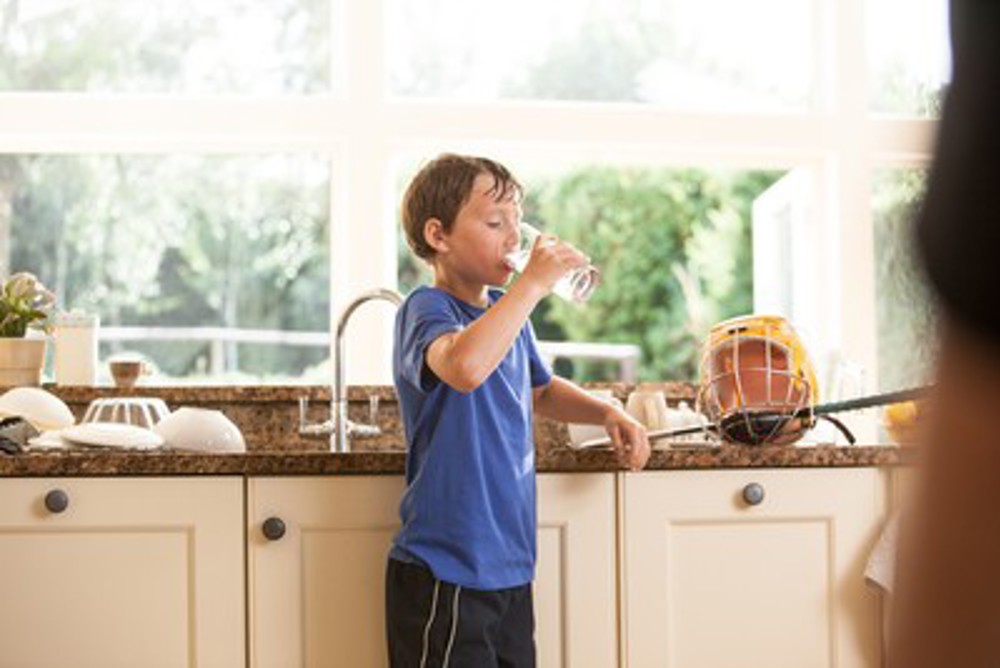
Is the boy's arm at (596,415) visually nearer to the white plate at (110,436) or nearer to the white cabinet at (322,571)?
the white cabinet at (322,571)

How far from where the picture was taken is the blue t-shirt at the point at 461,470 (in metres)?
1.73

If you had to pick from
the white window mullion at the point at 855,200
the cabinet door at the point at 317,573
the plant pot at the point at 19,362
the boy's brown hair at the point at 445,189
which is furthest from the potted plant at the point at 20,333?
the white window mullion at the point at 855,200

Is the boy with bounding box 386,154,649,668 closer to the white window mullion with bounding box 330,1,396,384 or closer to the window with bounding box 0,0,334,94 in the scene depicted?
the white window mullion with bounding box 330,1,396,384

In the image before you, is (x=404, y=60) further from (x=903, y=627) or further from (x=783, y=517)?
(x=903, y=627)

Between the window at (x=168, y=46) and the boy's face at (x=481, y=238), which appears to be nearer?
the boy's face at (x=481, y=238)

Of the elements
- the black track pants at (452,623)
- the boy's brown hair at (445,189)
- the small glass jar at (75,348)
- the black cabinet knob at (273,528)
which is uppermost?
the boy's brown hair at (445,189)

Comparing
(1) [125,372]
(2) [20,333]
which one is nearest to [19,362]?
(2) [20,333]

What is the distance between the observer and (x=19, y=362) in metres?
2.55

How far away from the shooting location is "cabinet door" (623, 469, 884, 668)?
1.94 metres

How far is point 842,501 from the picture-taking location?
6.50 feet

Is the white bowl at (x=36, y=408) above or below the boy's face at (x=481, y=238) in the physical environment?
below

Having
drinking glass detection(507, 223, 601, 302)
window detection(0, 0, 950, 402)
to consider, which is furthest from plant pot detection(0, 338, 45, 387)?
drinking glass detection(507, 223, 601, 302)

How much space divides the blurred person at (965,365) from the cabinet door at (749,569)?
1657 millimetres

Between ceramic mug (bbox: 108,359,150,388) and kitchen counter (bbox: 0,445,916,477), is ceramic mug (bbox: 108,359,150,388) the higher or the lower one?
the higher one
